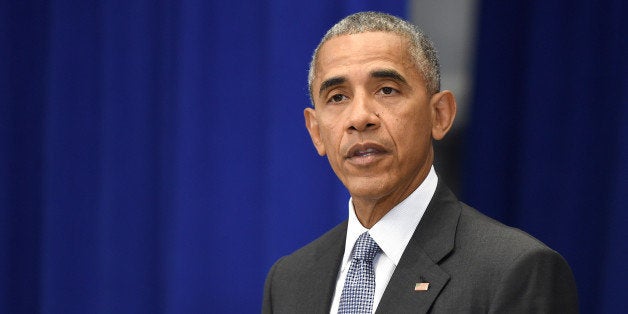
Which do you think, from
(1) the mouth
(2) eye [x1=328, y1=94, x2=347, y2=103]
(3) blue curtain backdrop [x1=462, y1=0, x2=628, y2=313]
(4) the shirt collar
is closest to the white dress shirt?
(4) the shirt collar

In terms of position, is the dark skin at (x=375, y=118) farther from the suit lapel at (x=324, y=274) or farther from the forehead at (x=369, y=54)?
the suit lapel at (x=324, y=274)

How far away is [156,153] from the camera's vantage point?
2838 millimetres

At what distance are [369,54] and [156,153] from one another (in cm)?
135

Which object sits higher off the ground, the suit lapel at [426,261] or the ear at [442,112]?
the ear at [442,112]

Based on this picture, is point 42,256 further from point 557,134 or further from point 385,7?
point 557,134

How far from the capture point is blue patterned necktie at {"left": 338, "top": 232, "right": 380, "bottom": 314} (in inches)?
62.1

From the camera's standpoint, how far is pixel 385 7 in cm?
264

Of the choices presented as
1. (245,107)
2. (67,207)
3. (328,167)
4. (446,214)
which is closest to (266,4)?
(245,107)

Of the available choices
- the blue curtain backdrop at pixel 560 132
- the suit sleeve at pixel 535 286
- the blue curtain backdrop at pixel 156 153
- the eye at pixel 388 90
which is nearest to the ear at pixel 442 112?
the eye at pixel 388 90

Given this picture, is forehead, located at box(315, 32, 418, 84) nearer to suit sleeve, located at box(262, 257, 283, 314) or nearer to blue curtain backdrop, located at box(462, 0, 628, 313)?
suit sleeve, located at box(262, 257, 283, 314)

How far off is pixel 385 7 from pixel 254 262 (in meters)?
0.88

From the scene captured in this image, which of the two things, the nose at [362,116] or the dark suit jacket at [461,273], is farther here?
the nose at [362,116]

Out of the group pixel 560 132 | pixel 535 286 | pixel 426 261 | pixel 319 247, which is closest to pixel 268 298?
pixel 319 247

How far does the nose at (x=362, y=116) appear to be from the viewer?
1600mm
